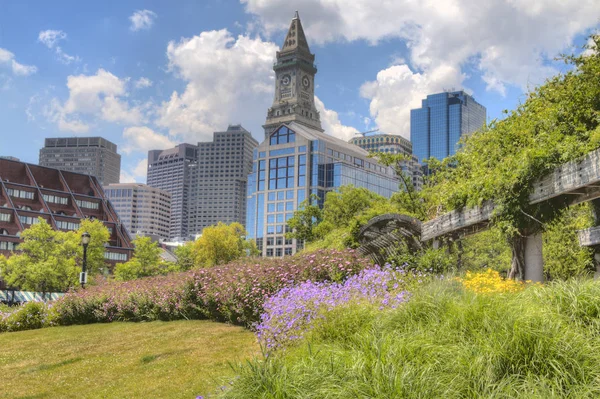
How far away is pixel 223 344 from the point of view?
11.1 metres

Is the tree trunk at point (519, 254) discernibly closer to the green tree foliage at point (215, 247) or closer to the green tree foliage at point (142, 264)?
the green tree foliage at point (142, 264)

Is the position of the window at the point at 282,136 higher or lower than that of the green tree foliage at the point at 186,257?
higher

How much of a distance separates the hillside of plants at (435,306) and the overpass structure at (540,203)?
0.20 meters

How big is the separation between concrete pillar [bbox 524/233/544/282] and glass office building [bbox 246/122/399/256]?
125 m

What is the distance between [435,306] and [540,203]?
465cm

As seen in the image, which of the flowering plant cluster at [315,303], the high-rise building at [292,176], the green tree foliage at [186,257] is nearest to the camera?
the flowering plant cluster at [315,303]

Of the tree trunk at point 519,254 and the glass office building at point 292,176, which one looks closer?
the tree trunk at point 519,254

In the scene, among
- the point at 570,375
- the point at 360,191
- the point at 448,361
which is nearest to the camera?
the point at 570,375

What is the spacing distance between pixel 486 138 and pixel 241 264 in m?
7.48

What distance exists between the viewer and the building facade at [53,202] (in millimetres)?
91262

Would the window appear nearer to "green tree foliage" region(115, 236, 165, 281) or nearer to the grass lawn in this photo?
"green tree foliage" region(115, 236, 165, 281)

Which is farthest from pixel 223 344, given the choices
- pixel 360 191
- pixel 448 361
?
pixel 360 191

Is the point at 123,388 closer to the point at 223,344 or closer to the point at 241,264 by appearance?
the point at 223,344

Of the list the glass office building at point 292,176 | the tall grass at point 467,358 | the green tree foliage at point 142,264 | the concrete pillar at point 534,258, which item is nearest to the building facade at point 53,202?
the green tree foliage at point 142,264
